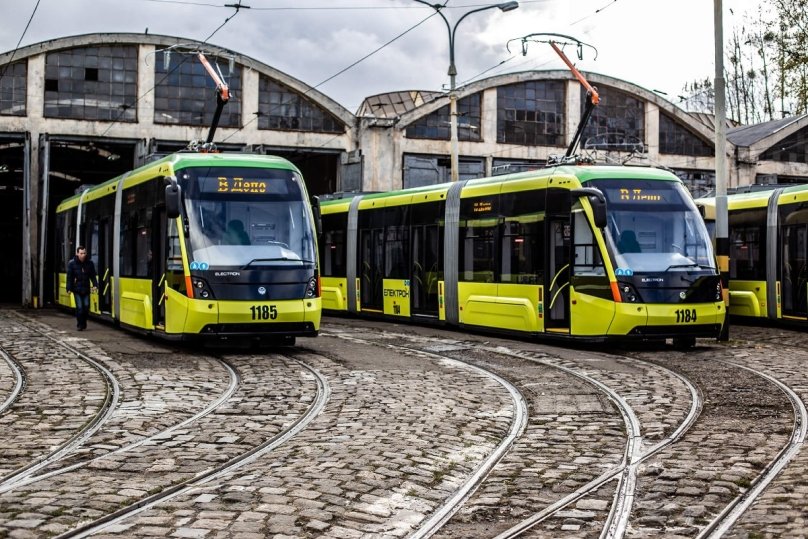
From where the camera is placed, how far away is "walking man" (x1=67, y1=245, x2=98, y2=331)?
2167 centimetres

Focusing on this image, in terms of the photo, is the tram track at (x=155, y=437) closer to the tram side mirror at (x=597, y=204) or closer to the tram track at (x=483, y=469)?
the tram track at (x=483, y=469)

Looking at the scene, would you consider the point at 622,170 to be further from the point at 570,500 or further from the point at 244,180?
the point at 570,500

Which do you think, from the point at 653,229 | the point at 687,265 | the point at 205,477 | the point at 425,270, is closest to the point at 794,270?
the point at 687,265

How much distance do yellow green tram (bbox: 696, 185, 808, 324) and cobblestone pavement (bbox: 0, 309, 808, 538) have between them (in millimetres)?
5983

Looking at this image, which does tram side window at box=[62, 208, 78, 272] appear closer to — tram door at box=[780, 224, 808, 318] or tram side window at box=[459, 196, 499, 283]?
tram side window at box=[459, 196, 499, 283]

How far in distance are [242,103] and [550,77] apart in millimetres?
13121

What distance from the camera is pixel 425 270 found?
22859mm

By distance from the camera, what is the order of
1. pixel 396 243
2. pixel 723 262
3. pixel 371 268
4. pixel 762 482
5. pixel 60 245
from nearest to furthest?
pixel 762 482 < pixel 723 262 < pixel 396 243 < pixel 371 268 < pixel 60 245

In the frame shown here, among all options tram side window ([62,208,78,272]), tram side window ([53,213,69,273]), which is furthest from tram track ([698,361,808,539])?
tram side window ([53,213,69,273])

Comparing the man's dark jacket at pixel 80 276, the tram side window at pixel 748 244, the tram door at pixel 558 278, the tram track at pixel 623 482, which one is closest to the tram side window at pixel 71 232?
the man's dark jacket at pixel 80 276

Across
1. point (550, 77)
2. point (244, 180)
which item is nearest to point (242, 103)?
point (550, 77)

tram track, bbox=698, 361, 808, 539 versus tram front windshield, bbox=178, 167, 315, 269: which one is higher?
tram front windshield, bbox=178, 167, 315, 269

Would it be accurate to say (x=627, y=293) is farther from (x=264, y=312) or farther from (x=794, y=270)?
(x=794, y=270)

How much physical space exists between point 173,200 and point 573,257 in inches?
233
